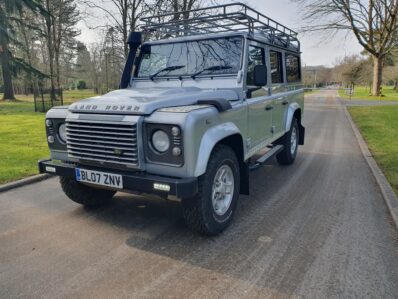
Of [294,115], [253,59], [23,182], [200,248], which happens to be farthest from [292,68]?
[23,182]

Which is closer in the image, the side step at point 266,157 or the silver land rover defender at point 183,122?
the silver land rover defender at point 183,122

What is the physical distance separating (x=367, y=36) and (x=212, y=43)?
31505 millimetres

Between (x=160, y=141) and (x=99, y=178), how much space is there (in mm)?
830

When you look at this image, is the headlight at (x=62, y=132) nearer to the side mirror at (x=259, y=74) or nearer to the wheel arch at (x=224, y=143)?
the wheel arch at (x=224, y=143)

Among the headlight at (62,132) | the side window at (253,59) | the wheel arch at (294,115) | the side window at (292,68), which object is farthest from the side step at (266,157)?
the headlight at (62,132)

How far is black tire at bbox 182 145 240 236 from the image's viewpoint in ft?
10.9

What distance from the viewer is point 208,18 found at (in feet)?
15.3

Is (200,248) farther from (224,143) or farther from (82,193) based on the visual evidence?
(82,193)

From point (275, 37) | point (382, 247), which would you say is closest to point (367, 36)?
point (275, 37)

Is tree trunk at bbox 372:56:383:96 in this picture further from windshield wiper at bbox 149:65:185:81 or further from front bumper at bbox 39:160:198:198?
front bumper at bbox 39:160:198:198

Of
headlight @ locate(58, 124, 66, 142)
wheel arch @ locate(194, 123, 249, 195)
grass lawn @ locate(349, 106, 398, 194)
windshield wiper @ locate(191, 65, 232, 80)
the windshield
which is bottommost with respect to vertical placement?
grass lawn @ locate(349, 106, 398, 194)

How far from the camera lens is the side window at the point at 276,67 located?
543cm

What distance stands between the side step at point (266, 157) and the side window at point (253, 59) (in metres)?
1.18

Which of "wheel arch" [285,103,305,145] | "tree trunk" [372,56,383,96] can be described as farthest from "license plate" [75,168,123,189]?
"tree trunk" [372,56,383,96]
